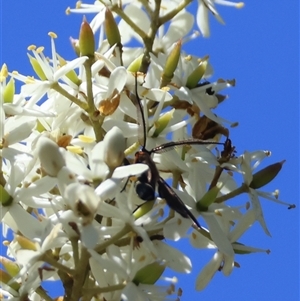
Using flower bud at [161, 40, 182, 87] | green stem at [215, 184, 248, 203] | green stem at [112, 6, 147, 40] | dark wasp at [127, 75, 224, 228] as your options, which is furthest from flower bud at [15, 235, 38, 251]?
green stem at [112, 6, 147, 40]

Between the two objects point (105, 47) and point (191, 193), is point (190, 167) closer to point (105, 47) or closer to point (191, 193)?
point (191, 193)

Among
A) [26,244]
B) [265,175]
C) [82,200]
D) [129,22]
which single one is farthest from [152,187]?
[129,22]

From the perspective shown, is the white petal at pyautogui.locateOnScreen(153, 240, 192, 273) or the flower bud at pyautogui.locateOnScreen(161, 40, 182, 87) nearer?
the white petal at pyautogui.locateOnScreen(153, 240, 192, 273)

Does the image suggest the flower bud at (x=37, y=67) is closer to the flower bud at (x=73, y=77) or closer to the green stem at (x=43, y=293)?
the flower bud at (x=73, y=77)

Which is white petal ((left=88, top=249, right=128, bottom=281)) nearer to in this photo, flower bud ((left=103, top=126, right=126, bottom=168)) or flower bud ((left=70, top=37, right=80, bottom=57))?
flower bud ((left=103, top=126, right=126, bottom=168))

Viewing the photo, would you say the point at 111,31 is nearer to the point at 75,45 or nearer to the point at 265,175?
the point at 75,45

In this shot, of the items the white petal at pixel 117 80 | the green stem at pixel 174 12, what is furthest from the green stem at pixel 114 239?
the green stem at pixel 174 12

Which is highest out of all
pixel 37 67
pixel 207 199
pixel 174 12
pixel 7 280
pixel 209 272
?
pixel 174 12
